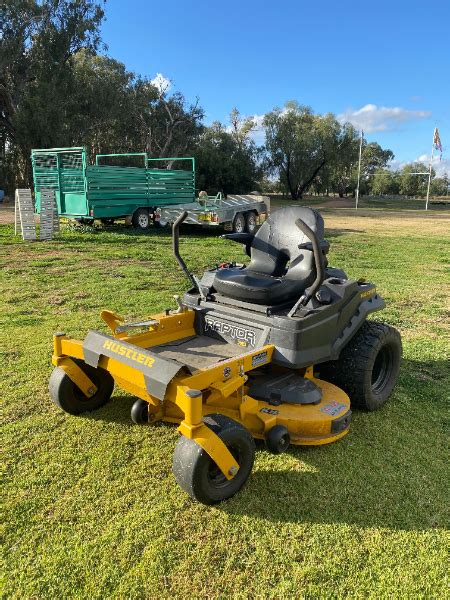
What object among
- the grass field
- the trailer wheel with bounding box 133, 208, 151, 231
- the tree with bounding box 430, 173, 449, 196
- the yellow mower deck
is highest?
the tree with bounding box 430, 173, 449, 196

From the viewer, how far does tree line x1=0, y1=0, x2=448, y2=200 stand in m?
26.3

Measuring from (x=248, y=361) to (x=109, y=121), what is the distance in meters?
33.2

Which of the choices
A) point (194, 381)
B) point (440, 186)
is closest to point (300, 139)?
point (194, 381)

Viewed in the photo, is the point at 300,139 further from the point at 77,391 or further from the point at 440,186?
the point at 440,186

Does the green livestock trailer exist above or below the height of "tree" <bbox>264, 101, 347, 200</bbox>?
below

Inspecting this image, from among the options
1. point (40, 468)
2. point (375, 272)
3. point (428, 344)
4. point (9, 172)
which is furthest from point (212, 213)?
point (9, 172)

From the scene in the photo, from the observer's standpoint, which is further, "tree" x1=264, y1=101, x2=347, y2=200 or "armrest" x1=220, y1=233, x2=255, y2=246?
"tree" x1=264, y1=101, x2=347, y2=200

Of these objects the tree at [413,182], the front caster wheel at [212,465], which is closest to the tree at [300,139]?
the front caster wheel at [212,465]

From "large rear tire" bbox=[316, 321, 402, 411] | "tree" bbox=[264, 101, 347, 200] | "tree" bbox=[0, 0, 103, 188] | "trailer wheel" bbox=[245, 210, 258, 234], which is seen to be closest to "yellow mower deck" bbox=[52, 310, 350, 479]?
"large rear tire" bbox=[316, 321, 402, 411]

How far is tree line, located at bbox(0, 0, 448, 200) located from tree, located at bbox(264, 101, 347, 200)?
9 centimetres

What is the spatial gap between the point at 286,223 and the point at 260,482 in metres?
2.08

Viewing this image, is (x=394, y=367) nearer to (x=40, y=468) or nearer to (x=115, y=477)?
(x=115, y=477)

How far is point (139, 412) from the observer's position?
3.38 m

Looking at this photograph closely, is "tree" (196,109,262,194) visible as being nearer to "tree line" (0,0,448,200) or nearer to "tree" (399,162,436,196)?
"tree line" (0,0,448,200)
